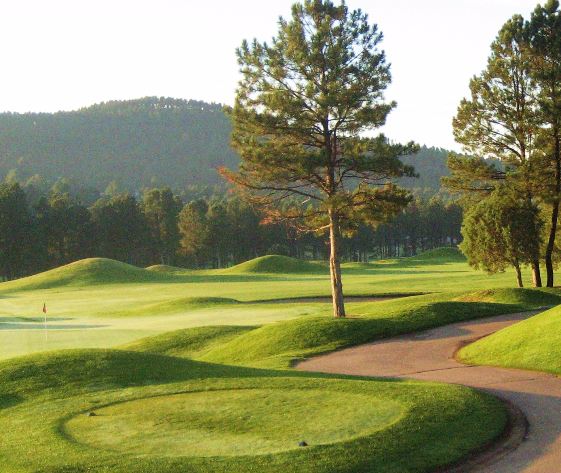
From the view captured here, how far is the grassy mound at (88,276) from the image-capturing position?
78875mm

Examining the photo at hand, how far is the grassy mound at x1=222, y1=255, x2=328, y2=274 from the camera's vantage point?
90812 mm

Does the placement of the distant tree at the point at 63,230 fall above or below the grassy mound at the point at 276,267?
above

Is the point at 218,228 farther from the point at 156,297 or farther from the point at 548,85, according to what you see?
the point at 548,85

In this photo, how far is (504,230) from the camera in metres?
42.3

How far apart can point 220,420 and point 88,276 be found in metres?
70.3

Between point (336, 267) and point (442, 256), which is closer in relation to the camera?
point (336, 267)

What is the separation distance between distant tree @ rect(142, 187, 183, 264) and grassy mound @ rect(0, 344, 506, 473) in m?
111

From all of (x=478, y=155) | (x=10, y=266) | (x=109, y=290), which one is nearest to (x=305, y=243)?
(x=10, y=266)

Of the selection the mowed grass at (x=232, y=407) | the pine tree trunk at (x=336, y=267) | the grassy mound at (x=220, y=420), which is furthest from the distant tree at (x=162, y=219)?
the grassy mound at (x=220, y=420)

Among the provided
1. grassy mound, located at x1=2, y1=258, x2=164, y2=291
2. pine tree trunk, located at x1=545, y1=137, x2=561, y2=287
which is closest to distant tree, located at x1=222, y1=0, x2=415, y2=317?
pine tree trunk, located at x1=545, y1=137, x2=561, y2=287

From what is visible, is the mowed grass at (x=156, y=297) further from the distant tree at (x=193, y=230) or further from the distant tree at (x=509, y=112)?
the distant tree at (x=193, y=230)

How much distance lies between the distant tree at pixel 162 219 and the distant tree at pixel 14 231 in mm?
21995

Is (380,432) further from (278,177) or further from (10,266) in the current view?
(10,266)

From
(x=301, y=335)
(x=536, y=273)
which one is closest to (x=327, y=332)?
(x=301, y=335)
